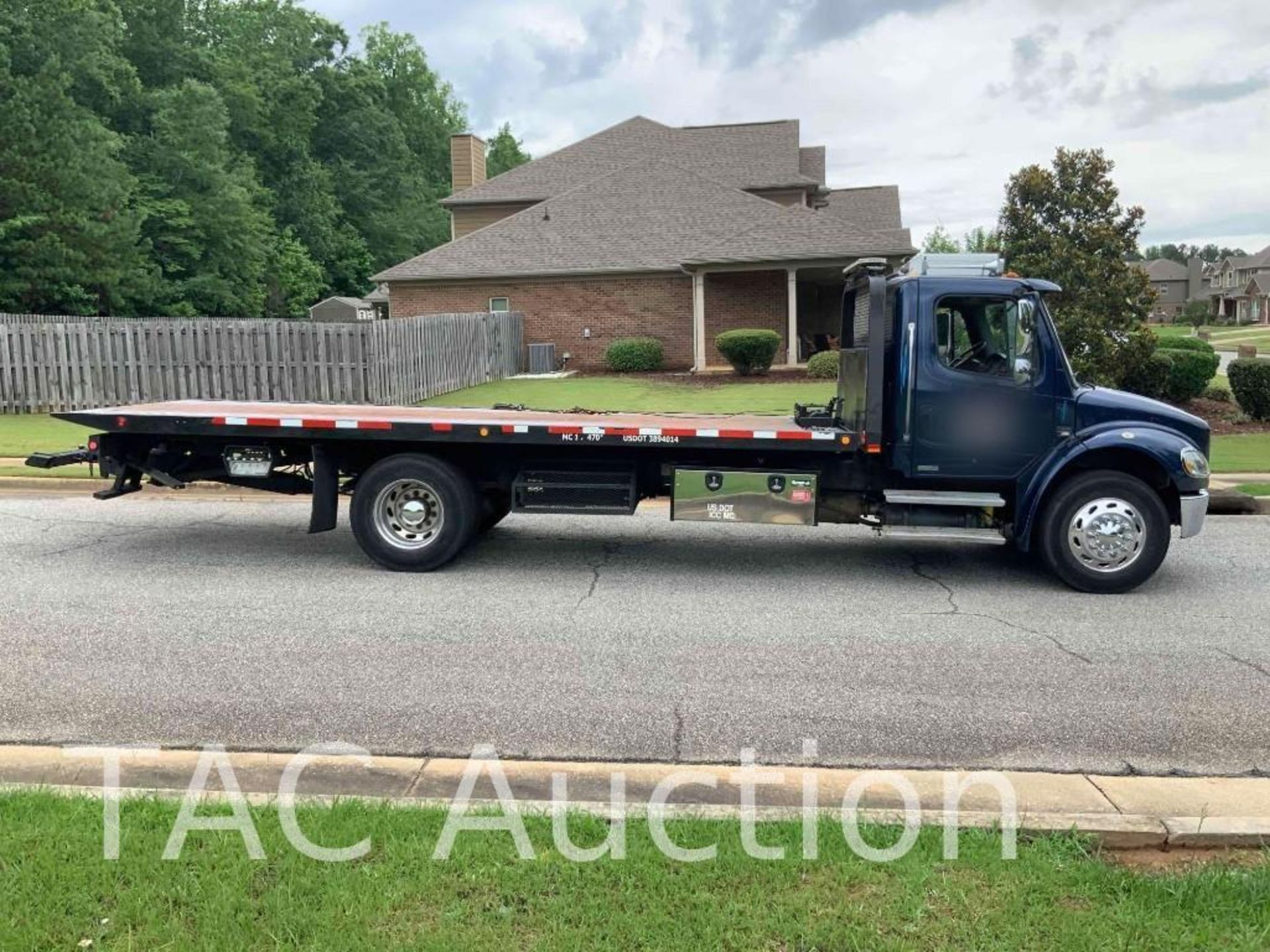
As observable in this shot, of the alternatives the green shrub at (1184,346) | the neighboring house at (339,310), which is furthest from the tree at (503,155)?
the green shrub at (1184,346)

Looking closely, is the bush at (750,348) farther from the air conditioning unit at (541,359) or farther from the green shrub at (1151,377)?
the green shrub at (1151,377)

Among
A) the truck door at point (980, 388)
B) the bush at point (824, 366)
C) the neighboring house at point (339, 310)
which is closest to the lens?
the truck door at point (980, 388)

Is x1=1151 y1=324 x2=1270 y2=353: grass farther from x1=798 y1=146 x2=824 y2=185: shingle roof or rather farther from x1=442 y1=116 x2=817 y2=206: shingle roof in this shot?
x1=442 y1=116 x2=817 y2=206: shingle roof

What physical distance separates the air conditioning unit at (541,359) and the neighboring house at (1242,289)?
272 ft

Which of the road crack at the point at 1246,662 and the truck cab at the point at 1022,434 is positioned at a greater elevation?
the truck cab at the point at 1022,434

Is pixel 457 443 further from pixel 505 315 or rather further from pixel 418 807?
pixel 505 315

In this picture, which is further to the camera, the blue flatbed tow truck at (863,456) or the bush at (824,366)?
the bush at (824,366)

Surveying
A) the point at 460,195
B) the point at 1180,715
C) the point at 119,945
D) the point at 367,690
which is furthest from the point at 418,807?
the point at 460,195

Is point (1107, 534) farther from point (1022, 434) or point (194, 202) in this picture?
point (194, 202)

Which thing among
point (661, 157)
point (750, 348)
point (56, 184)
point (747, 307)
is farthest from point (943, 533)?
point (56, 184)

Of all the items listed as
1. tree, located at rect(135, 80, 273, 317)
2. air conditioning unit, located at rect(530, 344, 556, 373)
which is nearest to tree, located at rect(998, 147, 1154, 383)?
air conditioning unit, located at rect(530, 344, 556, 373)

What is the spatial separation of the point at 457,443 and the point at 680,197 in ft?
87.0

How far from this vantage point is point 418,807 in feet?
12.9

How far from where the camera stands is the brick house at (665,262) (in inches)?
1157
